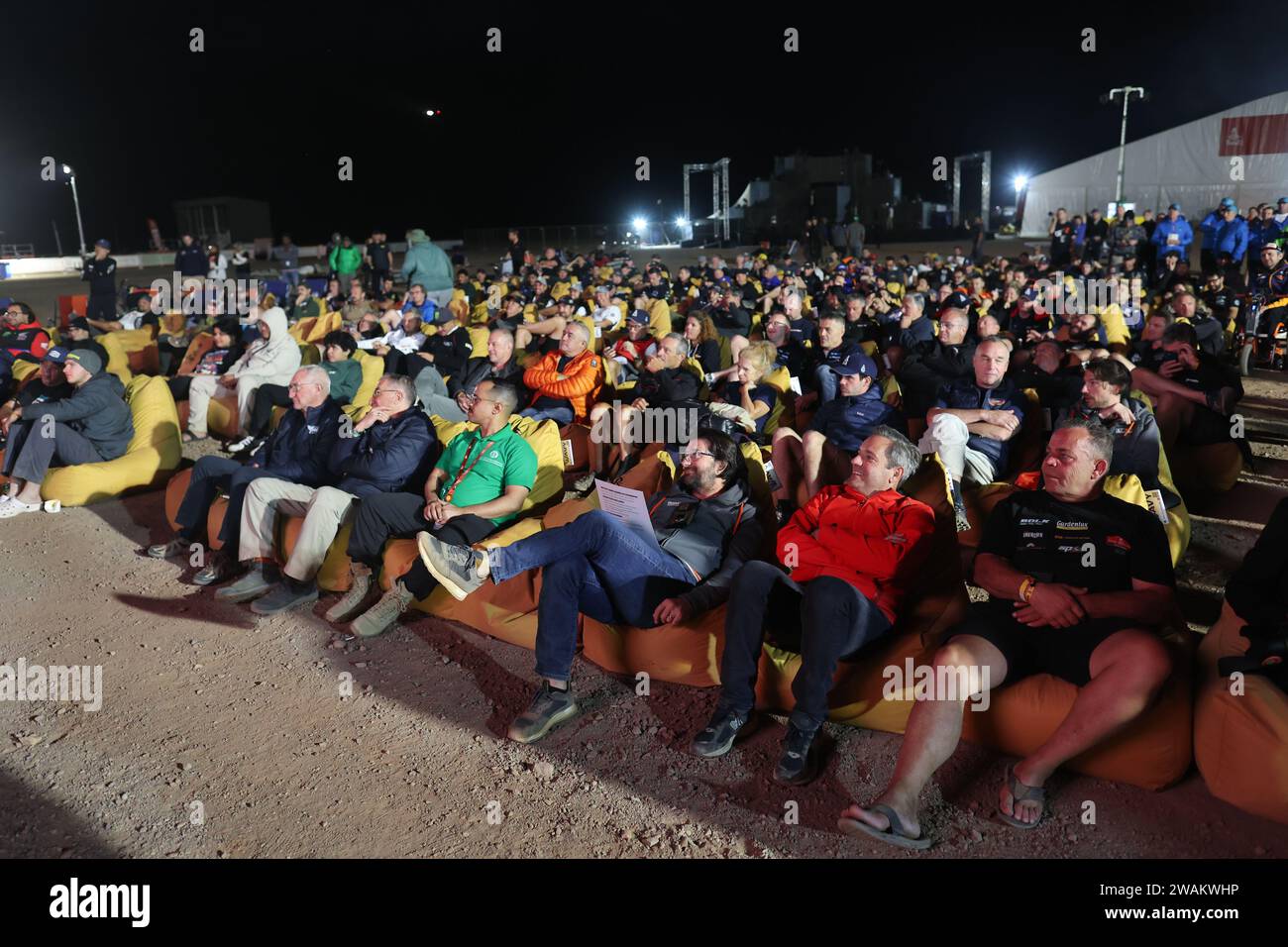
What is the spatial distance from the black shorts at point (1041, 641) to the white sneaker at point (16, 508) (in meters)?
5.95

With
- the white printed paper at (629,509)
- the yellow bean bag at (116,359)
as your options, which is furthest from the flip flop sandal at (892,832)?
the yellow bean bag at (116,359)

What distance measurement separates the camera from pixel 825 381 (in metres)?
6.04

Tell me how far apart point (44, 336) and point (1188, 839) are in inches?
370

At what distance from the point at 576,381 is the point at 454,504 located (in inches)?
91.5

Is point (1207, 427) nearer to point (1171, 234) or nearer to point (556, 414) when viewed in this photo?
point (556, 414)

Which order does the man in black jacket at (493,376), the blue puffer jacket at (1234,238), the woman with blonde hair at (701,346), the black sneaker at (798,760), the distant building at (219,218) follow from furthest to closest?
1. the distant building at (219,218)
2. the blue puffer jacket at (1234,238)
3. the woman with blonde hair at (701,346)
4. the man in black jacket at (493,376)
5. the black sneaker at (798,760)

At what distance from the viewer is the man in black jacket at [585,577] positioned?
3.35 m

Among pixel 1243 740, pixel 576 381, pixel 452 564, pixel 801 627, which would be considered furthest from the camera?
pixel 576 381

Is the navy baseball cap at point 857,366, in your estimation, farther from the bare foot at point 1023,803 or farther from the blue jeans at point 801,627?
the bare foot at point 1023,803

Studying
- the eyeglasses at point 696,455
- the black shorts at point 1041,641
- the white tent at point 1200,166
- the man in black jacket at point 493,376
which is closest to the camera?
the black shorts at point 1041,641

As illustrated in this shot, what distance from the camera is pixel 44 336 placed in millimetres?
8273

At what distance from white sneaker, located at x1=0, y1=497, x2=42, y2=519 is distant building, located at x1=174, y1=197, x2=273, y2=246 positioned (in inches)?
1399

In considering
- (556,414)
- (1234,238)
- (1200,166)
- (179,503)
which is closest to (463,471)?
(556,414)

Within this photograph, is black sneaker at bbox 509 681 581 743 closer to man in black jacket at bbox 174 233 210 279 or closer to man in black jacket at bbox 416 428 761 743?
man in black jacket at bbox 416 428 761 743
